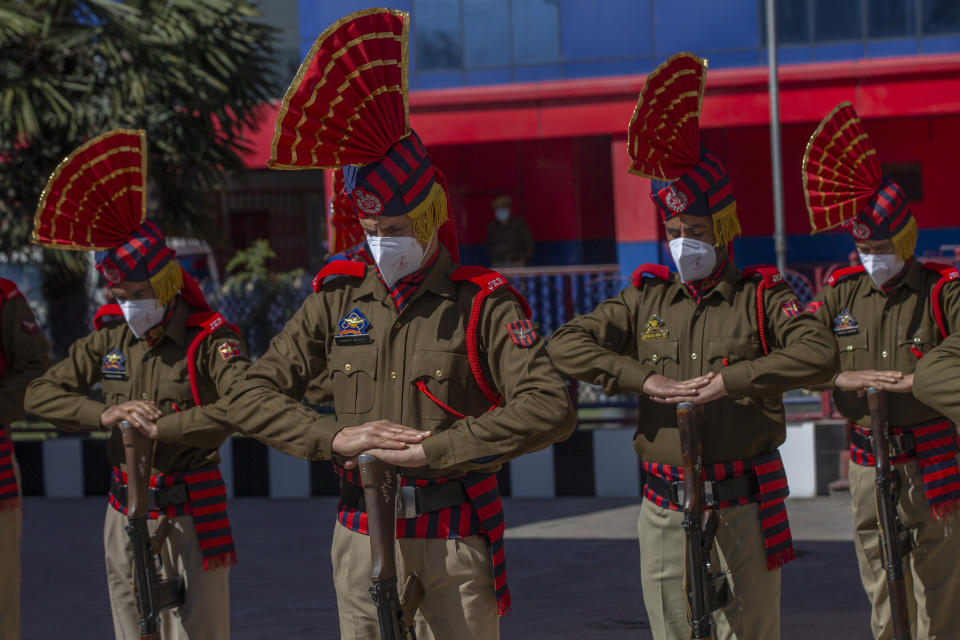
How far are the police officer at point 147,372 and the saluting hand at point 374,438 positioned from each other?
1547 mm

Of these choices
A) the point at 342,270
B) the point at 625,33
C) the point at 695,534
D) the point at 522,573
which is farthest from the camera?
the point at 625,33

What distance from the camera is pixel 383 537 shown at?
3.49 metres

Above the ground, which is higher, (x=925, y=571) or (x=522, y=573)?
(x=925, y=571)

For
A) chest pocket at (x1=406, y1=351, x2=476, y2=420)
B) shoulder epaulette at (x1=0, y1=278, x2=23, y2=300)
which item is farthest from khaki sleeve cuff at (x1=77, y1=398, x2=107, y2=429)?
chest pocket at (x1=406, y1=351, x2=476, y2=420)

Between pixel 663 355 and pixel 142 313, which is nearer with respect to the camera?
pixel 663 355

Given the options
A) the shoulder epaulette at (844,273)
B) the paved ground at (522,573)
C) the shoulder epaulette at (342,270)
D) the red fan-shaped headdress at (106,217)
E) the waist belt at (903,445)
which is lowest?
the paved ground at (522,573)

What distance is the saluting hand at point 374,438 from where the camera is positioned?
138 inches

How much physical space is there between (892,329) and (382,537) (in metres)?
2.96

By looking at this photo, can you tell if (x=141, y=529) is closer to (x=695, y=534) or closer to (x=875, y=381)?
(x=695, y=534)

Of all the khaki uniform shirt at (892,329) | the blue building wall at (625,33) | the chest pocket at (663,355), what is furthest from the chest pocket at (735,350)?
the blue building wall at (625,33)

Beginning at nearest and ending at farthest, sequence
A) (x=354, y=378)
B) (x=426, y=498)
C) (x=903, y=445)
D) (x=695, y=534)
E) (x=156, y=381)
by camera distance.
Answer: (x=426, y=498) < (x=354, y=378) < (x=695, y=534) < (x=156, y=381) < (x=903, y=445)

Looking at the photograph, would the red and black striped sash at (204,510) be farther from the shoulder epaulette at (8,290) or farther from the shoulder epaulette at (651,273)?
the shoulder epaulette at (651,273)

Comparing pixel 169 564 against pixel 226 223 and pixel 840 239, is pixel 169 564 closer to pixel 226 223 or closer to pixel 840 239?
pixel 840 239

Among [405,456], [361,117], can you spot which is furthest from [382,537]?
[361,117]
